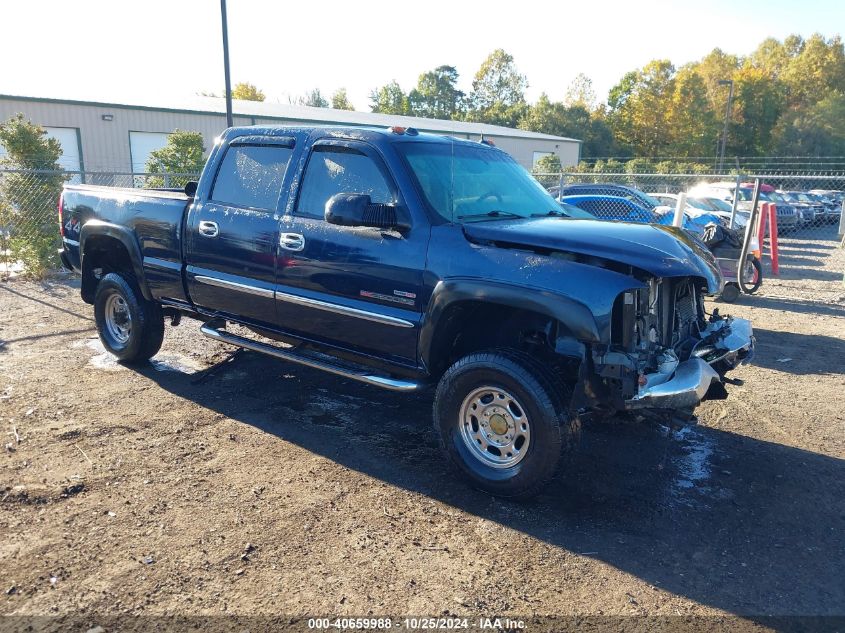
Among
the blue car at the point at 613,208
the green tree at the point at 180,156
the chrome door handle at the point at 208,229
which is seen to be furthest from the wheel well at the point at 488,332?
the green tree at the point at 180,156

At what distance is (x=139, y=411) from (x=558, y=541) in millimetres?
3359

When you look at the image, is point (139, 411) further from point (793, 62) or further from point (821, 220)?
point (793, 62)

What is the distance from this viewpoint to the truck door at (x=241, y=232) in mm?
4844

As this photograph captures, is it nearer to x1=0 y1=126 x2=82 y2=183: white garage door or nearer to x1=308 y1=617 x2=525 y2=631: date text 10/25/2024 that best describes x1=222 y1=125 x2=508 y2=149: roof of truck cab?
x1=308 y1=617 x2=525 y2=631: date text 10/25/2024

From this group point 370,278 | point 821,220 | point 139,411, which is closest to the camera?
point 370,278

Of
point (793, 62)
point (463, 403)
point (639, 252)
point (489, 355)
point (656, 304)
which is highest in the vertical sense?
point (793, 62)

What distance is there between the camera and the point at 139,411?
16.9 feet

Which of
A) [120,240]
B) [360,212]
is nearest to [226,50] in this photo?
[120,240]

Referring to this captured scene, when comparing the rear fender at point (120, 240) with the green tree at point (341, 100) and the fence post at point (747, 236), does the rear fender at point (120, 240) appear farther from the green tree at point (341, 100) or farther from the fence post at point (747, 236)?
the green tree at point (341, 100)

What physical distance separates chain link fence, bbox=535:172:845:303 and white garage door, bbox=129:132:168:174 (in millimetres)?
16225

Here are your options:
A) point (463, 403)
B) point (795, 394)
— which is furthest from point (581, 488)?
point (795, 394)

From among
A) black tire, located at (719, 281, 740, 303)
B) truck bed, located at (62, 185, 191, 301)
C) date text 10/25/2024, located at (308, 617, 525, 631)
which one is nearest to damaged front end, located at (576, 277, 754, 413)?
date text 10/25/2024, located at (308, 617, 525, 631)

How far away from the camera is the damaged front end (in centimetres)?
356

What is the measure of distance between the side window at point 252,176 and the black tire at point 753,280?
745 centimetres
